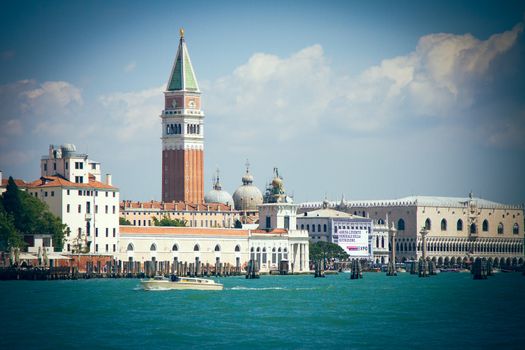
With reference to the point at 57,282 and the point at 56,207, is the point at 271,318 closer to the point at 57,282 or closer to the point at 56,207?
the point at 57,282

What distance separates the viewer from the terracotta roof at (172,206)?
15825 centimetres

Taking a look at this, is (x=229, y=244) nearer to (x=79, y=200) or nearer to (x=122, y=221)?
(x=122, y=221)

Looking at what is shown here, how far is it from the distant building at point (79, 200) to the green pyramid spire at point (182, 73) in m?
36.6

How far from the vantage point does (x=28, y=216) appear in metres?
118

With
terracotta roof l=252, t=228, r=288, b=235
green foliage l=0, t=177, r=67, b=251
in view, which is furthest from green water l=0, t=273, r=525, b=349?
terracotta roof l=252, t=228, r=288, b=235

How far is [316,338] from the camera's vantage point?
64500 mm

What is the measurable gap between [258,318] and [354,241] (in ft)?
324

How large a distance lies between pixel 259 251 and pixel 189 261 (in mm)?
9775

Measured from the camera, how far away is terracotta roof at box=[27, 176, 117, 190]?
12394 centimetres

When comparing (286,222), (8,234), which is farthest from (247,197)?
(8,234)

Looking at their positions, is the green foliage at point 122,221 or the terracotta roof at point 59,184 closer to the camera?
the terracotta roof at point 59,184

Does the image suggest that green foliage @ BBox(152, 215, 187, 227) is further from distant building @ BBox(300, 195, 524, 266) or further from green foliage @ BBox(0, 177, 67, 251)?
distant building @ BBox(300, 195, 524, 266)

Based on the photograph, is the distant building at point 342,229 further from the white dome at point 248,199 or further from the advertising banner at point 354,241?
the white dome at point 248,199

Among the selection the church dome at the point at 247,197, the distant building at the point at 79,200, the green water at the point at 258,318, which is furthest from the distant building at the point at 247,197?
the green water at the point at 258,318
